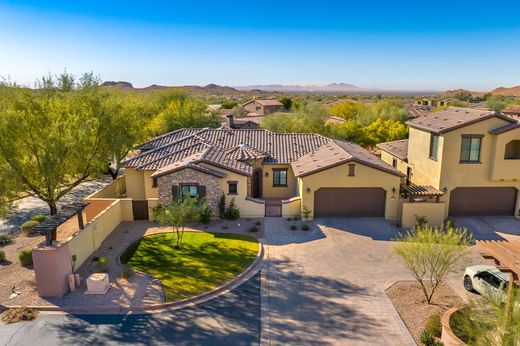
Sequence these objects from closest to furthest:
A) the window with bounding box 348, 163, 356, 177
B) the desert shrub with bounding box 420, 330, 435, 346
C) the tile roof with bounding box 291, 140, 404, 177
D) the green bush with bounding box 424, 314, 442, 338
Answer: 1. the desert shrub with bounding box 420, 330, 435, 346
2. the green bush with bounding box 424, 314, 442, 338
3. the tile roof with bounding box 291, 140, 404, 177
4. the window with bounding box 348, 163, 356, 177

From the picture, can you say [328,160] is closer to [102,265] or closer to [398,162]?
[398,162]

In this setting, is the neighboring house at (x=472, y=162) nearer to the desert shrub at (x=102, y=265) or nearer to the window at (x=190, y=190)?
the window at (x=190, y=190)

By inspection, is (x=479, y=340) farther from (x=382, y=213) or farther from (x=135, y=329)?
(x=382, y=213)

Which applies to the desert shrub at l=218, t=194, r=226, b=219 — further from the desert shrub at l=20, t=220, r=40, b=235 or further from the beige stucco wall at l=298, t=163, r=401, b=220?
the desert shrub at l=20, t=220, r=40, b=235

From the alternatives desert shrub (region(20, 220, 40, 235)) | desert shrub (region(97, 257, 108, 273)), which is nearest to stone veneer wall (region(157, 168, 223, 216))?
desert shrub (region(97, 257, 108, 273))

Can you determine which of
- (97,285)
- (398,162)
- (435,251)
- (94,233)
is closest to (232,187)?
(94,233)
